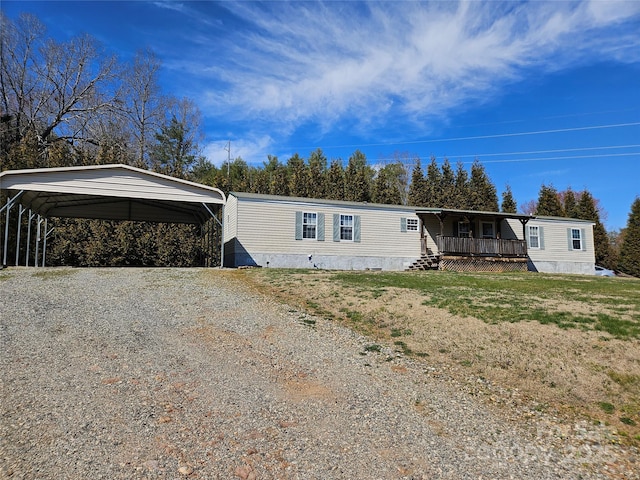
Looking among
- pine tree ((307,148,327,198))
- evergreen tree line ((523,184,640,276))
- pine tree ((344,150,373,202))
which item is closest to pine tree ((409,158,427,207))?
pine tree ((344,150,373,202))

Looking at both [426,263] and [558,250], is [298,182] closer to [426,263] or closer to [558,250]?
[426,263]

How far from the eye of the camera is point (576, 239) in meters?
23.3

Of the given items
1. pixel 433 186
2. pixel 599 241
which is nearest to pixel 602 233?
pixel 599 241

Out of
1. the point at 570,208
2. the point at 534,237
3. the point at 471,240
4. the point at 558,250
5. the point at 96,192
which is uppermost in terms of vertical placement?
the point at 570,208

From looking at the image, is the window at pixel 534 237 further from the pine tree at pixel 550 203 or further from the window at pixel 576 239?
the pine tree at pixel 550 203

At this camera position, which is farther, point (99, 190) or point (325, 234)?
point (325, 234)

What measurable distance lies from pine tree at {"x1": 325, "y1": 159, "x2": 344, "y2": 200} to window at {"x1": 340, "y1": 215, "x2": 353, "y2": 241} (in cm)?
1344

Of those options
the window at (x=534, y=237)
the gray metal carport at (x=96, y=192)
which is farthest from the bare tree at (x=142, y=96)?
the window at (x=534, y=237)

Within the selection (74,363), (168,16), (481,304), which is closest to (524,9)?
(481,304)

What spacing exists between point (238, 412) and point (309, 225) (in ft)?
45.0

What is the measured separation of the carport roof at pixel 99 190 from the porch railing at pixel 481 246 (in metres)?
10.8

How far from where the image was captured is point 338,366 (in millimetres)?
5730

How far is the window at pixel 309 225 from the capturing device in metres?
17.6

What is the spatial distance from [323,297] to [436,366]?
4244mm
